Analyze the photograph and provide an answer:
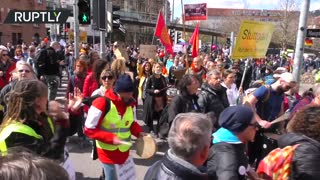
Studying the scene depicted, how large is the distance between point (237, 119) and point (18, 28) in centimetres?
4528

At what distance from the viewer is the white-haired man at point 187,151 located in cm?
202

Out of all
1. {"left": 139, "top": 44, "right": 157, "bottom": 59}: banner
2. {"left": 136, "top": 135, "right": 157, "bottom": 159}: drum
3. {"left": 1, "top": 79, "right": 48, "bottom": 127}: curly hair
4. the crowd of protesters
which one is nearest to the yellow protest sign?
the crowd of protesters

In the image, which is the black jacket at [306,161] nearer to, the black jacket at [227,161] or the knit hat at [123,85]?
the black jacket at [227,161]

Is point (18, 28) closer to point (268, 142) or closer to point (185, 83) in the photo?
point (185, 83)

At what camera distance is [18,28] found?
144 ft

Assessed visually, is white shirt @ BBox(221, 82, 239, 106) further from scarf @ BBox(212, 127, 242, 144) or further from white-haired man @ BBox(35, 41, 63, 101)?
white-haired man @ BBox(35, 41, 63, 101)

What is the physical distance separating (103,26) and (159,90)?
3083 mm

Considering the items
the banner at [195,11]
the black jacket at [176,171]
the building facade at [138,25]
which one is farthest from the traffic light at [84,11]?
the building facade at [138,25]

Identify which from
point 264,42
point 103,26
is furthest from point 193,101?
point 103,26

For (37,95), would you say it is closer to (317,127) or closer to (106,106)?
(106,106)

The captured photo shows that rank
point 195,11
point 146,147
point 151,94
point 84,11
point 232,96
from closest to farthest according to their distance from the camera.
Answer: point 146,147 < point 232,96 < point 151,94 < point 84,11 < point 195,11

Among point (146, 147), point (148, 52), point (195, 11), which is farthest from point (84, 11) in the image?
point (195, 11)

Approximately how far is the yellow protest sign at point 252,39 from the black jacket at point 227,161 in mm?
4453

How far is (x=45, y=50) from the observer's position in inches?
366
